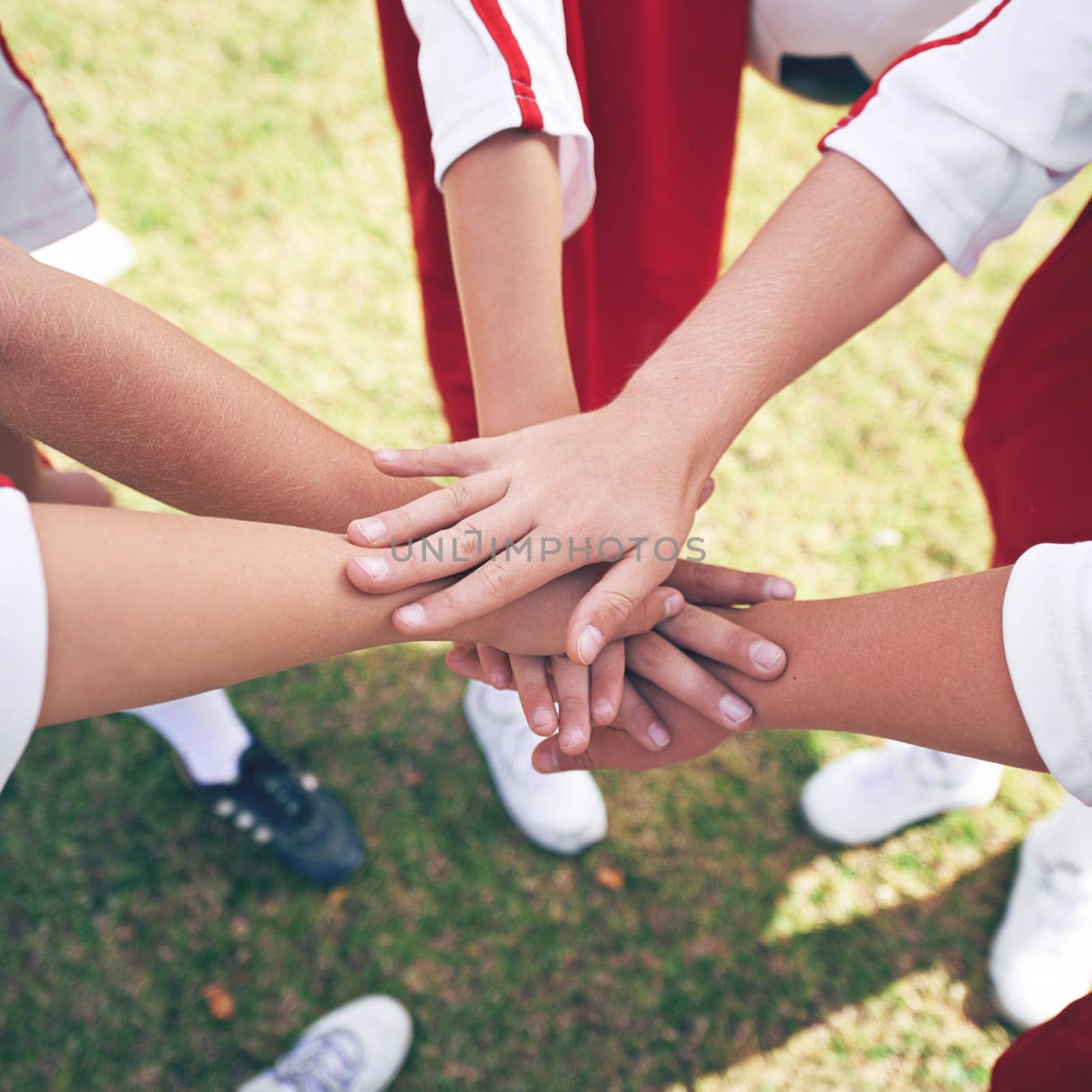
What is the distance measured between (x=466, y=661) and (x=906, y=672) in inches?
29.6

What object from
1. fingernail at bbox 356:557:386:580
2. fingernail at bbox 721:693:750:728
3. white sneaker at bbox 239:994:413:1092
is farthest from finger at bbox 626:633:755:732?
white sneaker at bbox 239:994:413:1092

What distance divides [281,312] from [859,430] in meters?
1.86

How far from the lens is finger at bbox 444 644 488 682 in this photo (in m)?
1.55

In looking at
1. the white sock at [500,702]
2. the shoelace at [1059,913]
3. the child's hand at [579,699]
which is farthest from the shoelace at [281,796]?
the shoelace at [1059,913]

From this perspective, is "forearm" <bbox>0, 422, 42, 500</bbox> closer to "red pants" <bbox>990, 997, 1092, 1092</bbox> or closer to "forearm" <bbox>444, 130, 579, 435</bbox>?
"forearm" <bbox>444, 130, 579, 435</bbox>

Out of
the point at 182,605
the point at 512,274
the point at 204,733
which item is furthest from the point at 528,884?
the point at 512,274

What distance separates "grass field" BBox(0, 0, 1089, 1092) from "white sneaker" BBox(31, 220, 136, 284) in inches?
5.6

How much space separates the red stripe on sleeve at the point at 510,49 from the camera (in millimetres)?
1179

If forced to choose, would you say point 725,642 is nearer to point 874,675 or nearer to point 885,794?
point 874,675

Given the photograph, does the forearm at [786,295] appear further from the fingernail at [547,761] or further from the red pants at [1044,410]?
the fingernail at [547,761]

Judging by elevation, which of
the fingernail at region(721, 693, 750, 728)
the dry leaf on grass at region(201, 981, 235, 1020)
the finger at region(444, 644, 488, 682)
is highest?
the finger at region(444, 644, 488, 682)

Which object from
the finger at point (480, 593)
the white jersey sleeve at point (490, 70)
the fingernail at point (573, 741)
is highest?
the white jersey sleeve at point (490, 70)

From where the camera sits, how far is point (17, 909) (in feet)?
6.20

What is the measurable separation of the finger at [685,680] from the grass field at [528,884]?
0.79m
